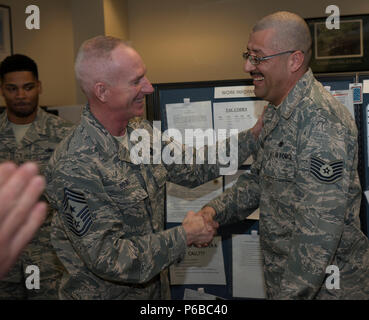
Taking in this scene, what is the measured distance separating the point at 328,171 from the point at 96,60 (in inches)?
31.7

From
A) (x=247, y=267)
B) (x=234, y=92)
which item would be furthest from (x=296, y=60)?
(x=247, y=267)

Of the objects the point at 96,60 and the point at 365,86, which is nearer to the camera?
the point at 96,60

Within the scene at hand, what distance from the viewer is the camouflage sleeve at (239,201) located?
5.39 feet

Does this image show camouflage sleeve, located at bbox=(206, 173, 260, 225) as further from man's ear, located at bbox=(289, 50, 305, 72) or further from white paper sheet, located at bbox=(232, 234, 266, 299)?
man's ear, located at bbox=(289, 50, 305, 72)

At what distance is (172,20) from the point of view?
1757 millimetres

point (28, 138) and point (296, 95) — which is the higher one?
point (296, 95)

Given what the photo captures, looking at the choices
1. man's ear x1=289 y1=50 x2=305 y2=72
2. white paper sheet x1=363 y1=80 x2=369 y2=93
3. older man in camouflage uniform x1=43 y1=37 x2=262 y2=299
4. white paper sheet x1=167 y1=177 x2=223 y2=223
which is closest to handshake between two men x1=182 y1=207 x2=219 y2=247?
older man in camouflage uniform x1=43 y1=37 x2=262 y2=299

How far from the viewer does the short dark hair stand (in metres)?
1.61

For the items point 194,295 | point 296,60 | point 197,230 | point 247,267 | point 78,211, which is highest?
point 296,60

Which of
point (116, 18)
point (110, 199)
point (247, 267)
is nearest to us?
point (110, 199)

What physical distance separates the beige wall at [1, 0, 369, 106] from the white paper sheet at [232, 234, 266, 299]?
753 millimetres

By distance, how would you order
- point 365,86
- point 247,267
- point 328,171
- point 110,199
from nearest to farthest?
point 328,171 < point 110,199 < point 365,86 < point 247,267

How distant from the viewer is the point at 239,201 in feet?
5.43

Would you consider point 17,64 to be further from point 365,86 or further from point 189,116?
point 365,86
